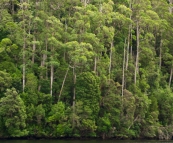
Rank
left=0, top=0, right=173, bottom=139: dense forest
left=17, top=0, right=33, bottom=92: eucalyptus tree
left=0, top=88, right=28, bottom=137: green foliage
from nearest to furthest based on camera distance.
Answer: left=0, top=88, right=28, bottom=137: green foliage → left=0, top=0, right=173, bottom=139: dense forest → left=17, top=0, right=33, bottom=92: eucalyptus tree

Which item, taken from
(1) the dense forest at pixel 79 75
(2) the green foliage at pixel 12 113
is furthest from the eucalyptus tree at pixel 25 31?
(2) the green foliage at pixel 12 113

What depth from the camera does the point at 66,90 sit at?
4594 cm

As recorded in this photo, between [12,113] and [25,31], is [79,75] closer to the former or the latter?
[25,31]

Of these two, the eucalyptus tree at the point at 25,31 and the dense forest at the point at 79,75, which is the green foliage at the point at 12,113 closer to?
the dense forest at the point at 79,75

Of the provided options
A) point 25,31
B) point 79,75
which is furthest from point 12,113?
point 25,31

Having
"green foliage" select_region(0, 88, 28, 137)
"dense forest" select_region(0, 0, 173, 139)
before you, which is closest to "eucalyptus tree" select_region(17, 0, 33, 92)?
"dense forest" select_region(0, 0, 173, 139)

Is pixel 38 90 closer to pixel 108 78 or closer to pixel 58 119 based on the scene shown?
pixel 58 119

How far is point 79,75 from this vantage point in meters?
44.9

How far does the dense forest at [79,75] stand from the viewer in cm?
4216

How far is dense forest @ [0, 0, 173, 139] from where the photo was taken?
4216cm

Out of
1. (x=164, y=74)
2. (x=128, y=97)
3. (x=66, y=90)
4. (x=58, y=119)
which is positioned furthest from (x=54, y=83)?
(x=164, y=74)

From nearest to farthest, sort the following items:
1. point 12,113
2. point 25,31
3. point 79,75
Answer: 1. point 12,113
2. point 79,75
3. point 25,31

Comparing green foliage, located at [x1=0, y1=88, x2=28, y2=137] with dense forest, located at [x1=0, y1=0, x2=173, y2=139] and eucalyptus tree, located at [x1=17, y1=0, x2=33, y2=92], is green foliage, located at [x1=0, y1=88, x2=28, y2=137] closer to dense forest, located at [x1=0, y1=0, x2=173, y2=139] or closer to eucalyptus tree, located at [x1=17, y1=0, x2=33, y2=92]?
dense forest, located at [x1=0, y1=0, x2=173, y2=139]

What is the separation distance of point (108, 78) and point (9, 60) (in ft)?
39.7
